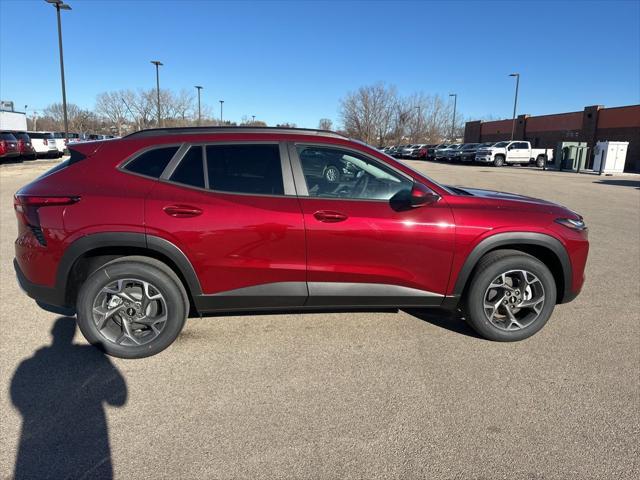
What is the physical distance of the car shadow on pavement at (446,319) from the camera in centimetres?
402

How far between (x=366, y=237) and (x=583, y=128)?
42.0 meters

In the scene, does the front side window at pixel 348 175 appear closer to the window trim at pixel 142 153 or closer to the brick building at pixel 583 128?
the window trim at pixel 142 153

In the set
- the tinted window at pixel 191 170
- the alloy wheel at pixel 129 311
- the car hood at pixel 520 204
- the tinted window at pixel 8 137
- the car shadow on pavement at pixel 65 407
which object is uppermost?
the tinted window at pixel 8 137

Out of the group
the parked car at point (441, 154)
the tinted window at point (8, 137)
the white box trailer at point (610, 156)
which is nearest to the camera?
the tinted window at point (8, 137)

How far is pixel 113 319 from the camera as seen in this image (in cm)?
348

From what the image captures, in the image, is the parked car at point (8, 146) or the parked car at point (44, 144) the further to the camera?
the parked car at point (44, 144)

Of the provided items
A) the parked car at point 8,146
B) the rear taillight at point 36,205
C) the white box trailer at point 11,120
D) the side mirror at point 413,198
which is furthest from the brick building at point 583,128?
the white box trailer at point 11,120

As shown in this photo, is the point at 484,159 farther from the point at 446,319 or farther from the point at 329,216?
the point at 329,216

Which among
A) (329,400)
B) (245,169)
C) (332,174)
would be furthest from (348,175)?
(329,400)

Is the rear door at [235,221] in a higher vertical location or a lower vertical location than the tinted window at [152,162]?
lower

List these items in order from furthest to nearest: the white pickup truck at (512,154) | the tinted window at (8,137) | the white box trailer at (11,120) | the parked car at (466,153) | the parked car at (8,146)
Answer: the white box trailer at (11,120), the parked car at (466,153), the white pickup truck at (512,154), the tinted window at (8,137), the parked car at (8,146)

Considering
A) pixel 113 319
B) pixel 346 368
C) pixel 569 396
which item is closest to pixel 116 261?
pixel 113 319

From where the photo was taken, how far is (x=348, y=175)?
11.8 feet

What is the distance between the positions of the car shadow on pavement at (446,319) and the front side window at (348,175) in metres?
1.41
